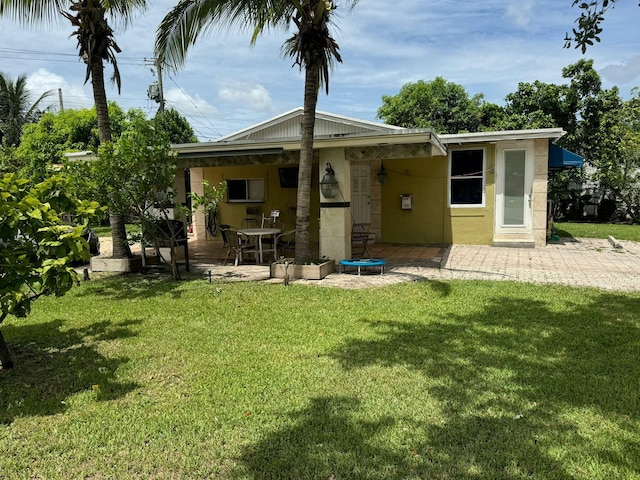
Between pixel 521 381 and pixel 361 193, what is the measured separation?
9.89 meters

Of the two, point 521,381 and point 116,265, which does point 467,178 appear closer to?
point 116,265

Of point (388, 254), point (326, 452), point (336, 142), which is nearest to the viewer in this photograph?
point (326, 452)

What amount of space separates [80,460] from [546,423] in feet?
10.1

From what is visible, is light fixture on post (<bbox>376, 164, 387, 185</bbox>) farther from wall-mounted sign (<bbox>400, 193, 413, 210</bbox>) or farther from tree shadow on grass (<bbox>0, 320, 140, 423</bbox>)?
tree shadow on grass (<bbox>0, 320, 140, 423</bbox>)

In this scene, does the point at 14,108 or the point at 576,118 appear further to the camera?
the point at 14,108

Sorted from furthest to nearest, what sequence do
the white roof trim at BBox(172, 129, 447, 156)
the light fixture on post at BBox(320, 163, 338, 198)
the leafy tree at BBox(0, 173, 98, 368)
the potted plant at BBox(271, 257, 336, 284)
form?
the light fixture on post at BBox(320, 163, 338, 198) → the potted plant at BBox(271, 257, 336, 284) → the white roof trim at BBox(172, 129, 447, 156) → the leafy tree at BBox(0, 173, 98, 368)

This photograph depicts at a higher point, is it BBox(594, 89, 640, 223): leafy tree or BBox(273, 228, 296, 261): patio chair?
BBox(594, 89, 640, 223): leafy tree

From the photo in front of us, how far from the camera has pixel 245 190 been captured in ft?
47.1

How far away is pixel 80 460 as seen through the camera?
9.36ft

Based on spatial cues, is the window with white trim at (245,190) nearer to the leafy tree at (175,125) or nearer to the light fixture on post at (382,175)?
the light fixture on post at (382,175)

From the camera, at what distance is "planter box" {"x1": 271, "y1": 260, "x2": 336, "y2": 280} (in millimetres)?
8125

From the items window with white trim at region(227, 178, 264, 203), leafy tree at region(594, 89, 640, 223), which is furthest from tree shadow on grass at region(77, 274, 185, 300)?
leafy tree at region(594, 89, 640, 223)

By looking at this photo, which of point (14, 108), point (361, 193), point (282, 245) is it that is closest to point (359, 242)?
point (361, 193)

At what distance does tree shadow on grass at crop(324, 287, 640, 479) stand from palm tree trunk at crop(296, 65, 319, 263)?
10.1ft
